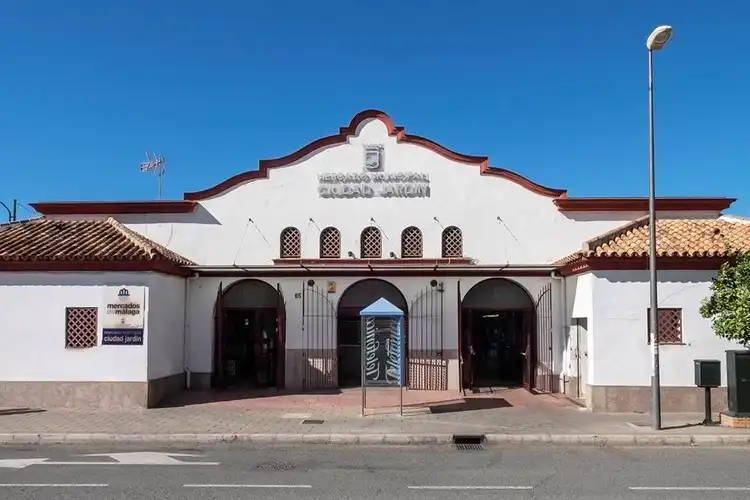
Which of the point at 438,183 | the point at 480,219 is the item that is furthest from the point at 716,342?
the point at 438,183

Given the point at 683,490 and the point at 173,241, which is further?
the point at 173,241

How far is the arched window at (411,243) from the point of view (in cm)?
1880

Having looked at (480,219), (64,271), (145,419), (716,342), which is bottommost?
(145,419)

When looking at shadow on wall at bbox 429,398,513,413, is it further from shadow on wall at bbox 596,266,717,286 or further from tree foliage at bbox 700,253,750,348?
tree foliage at bbox 700,253,750,348

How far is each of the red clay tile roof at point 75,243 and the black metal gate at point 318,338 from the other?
11.1ft

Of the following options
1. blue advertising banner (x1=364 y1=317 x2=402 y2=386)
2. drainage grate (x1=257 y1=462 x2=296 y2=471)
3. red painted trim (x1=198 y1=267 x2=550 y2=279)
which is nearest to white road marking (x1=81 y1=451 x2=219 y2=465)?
drainage grate (x1=257 y1=462 x2=296 y2=471)

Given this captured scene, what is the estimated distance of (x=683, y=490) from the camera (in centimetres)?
852

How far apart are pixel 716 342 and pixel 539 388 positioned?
5.02m

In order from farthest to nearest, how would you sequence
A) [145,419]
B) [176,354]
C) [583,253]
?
1. [176,354]
2. [583,253]
3. [145,419]

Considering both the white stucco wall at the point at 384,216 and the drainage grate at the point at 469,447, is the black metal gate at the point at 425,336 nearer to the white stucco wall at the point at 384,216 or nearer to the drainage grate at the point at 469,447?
the white stucco wall at the point at 384,216

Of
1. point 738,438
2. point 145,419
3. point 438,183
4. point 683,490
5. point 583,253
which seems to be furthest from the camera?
point 438,183

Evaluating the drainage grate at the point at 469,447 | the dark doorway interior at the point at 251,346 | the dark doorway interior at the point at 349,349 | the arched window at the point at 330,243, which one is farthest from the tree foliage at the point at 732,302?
the dark doorway interior at the point at 251,346

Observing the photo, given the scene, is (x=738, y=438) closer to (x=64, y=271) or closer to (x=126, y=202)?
(x=64, y=271)

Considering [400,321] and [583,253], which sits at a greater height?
[583,253]
